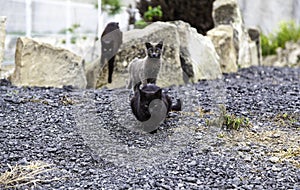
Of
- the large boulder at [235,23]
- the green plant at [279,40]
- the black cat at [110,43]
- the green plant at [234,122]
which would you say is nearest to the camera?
the green plant at [234,122]

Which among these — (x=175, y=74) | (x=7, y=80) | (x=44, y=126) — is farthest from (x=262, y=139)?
(x=7, y=80)

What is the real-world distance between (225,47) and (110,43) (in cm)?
229

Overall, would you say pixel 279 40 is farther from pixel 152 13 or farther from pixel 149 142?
pixel 149 142

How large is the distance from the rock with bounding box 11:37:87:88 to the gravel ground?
66cm

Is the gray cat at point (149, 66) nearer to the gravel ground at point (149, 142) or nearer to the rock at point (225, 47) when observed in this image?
the gravel ground at point (149, 142)

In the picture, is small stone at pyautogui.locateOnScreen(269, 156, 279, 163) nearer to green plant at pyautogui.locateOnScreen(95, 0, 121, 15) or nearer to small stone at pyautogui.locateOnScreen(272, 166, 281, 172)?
small stone at pyautogui.locateOnScreen(272, 166, 281, 172)

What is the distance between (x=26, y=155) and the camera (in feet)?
10.1

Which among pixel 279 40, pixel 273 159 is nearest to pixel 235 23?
pixel 279 40

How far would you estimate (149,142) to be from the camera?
3.39 m

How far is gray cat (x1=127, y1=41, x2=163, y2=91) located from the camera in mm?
4273

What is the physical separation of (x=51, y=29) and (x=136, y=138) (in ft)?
25.9

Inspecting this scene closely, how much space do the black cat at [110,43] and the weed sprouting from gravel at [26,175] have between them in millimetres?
2673

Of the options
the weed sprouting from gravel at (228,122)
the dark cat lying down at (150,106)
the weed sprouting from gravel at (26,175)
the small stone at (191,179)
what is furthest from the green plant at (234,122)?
the weed sprouting from gravel at (26,175)

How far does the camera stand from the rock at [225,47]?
6992mm
